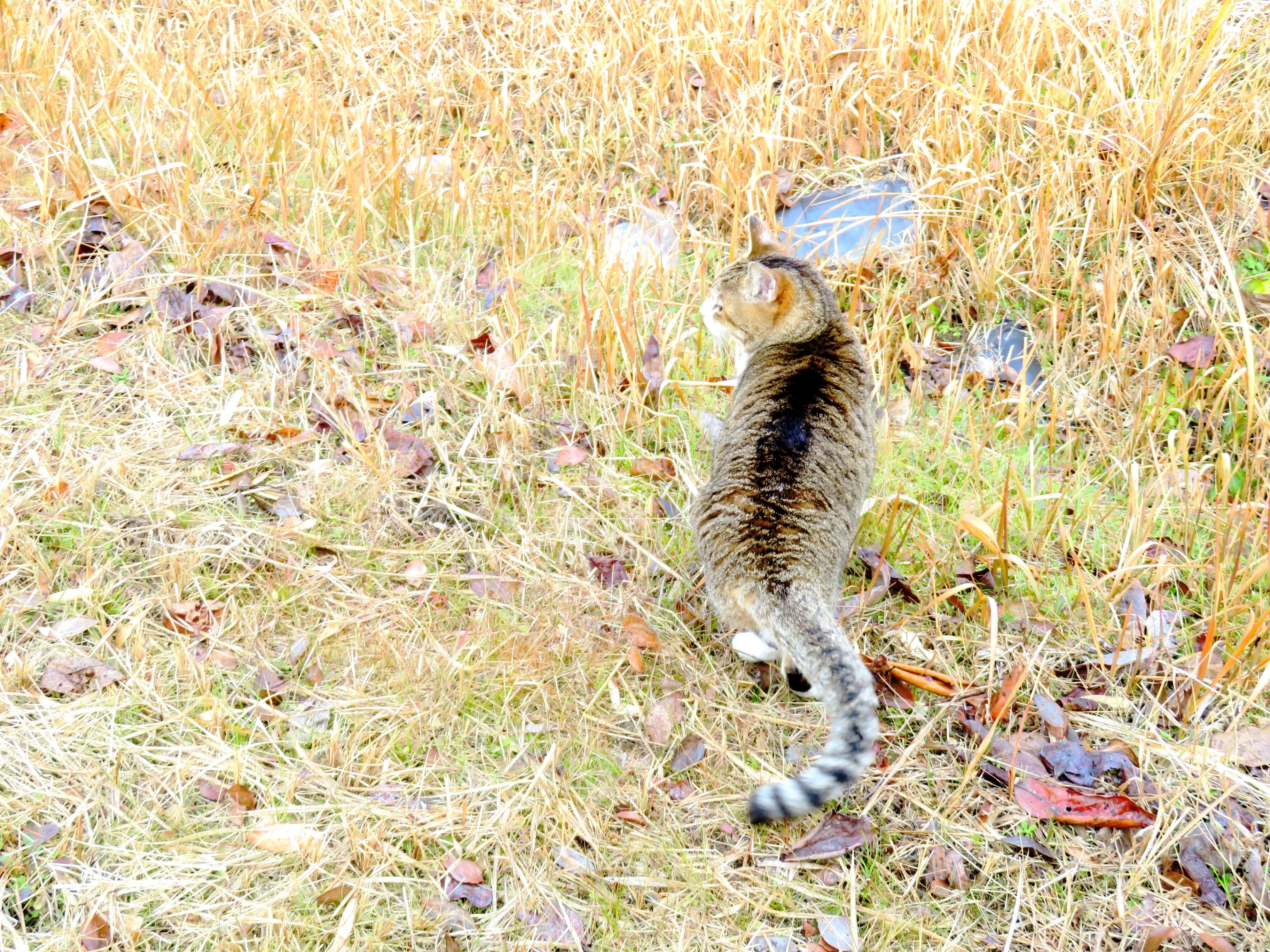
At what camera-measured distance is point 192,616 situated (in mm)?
3029

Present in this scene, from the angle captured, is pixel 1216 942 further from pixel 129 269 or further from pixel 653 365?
pixel 129 269

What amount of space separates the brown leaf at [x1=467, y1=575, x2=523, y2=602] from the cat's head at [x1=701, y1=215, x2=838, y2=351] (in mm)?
1316

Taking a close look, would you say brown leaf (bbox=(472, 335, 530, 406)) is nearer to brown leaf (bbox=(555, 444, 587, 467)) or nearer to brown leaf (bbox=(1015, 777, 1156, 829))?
brown leaf (bbox=(555, 444, 587, 467))

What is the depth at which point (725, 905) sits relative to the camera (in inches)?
98.5

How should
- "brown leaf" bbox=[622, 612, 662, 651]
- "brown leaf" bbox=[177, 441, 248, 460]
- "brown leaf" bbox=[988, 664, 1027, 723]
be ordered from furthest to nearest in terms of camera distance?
"brown leaf" bbox=[177, 441, 248, 460] → "brown leaf" bbox=[622, 612, 662, 651] → "brown leaf" bbox=[988, 664, 1027, 723]

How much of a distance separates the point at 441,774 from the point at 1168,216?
13.2ft

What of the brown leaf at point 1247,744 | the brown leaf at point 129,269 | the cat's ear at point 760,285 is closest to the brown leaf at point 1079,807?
the brown leaf at point 1247,744

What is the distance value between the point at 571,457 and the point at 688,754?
1.32m

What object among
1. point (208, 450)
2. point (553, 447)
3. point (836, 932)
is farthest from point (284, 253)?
point (836, 932)

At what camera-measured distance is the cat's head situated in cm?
363

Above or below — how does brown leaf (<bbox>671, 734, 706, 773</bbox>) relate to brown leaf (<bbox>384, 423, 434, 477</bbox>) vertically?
below

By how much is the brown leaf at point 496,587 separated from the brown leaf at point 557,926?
1042 millimetres

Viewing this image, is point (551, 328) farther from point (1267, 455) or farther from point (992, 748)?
point (1267, 455)

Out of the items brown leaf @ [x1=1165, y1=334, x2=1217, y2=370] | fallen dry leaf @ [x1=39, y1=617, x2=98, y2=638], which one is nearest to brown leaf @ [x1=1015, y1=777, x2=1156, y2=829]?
brown leaf @ [x1=1165, y1=334, x2=1217, y2=370]
